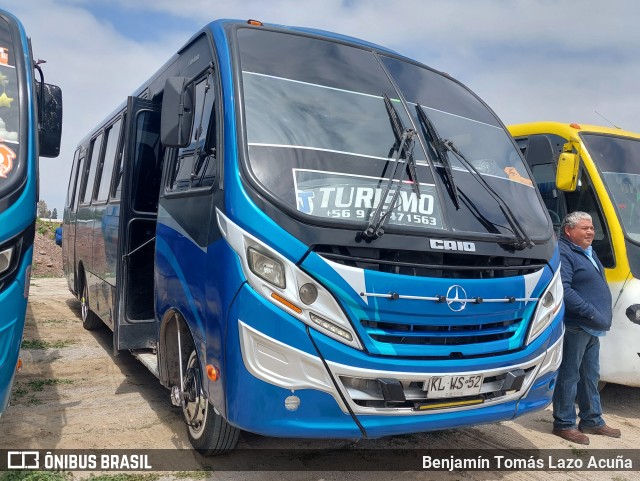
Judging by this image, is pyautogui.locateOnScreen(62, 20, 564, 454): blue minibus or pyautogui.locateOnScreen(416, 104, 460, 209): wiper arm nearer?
pyautogui.locateOnScreen(62, 20, 564, 454): blue minibus

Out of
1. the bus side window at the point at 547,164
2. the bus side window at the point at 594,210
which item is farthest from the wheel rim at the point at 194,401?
the bus side window at the point at 547,164

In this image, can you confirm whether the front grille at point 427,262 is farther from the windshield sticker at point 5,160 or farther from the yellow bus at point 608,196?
the yellow bus at point 608,196

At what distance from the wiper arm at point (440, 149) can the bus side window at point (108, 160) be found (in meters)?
3.67

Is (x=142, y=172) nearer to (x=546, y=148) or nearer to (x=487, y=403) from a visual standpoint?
(x=487, y=403)

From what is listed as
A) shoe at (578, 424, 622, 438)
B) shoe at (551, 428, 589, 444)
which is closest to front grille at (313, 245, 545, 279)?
shoe at (551, 428, 589, 444)

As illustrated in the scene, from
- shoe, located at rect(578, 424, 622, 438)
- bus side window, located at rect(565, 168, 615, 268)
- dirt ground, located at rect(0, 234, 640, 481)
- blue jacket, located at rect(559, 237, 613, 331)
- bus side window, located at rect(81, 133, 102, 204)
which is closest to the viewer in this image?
dirt ground, located at rect(0, 234, 640, 481)

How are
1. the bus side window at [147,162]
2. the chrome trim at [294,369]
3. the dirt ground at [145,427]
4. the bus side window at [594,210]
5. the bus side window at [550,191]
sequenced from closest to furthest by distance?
the chrome trim at [294,369] → the dirt ground at [145,427] → the bus side window at [147,162] → the bus side window at [594,210] → the bus side window at [550,191]

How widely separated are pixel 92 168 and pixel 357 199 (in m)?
5.49

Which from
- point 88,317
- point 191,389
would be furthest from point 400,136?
point 88,317

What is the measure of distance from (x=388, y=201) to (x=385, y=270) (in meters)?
0.44

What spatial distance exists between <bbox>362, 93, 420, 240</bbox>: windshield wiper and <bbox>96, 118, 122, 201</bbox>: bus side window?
3636mm

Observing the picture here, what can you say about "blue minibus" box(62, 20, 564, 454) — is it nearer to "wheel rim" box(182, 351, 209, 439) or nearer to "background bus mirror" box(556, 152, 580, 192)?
"wheel rim" box(182, 351, 209, 439)

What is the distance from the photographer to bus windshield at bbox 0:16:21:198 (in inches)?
132

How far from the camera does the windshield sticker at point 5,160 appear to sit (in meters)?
3.36
